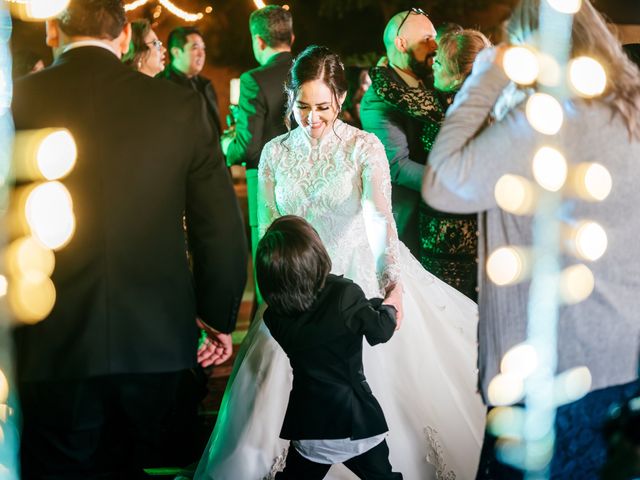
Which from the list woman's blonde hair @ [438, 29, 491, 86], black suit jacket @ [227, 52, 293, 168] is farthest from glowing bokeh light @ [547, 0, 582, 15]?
black suit jacket @ [227, 52, 293, 168]

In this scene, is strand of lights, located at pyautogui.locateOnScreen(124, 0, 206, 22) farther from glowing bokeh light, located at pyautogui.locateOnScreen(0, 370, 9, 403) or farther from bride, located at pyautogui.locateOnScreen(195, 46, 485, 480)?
glowing bokeh light, located at pyautogui.locateOnScreen(0, 370, 9, 403)

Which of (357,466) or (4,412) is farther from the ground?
(4,412)

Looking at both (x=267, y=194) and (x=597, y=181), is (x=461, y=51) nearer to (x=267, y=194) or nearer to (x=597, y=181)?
(x=267, y=194)

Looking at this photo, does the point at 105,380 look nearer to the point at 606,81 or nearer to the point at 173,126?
the point at 173,126

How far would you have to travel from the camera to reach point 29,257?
6.10 ft

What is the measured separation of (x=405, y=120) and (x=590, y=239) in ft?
6.25

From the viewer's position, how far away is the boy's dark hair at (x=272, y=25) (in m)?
3.94

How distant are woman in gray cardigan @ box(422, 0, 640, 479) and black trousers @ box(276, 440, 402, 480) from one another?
62 centimetres

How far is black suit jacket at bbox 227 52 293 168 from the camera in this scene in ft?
12.6

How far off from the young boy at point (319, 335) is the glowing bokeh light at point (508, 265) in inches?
22.6

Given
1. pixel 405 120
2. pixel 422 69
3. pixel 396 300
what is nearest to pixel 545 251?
pixel 396 300

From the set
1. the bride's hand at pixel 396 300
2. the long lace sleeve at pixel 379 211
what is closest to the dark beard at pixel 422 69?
the long lace sleeve at pixel 379 211

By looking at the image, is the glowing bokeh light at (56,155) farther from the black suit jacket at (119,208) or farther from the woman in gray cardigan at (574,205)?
the woman in gray cardigan at (574,205)

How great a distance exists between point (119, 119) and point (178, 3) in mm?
8254
